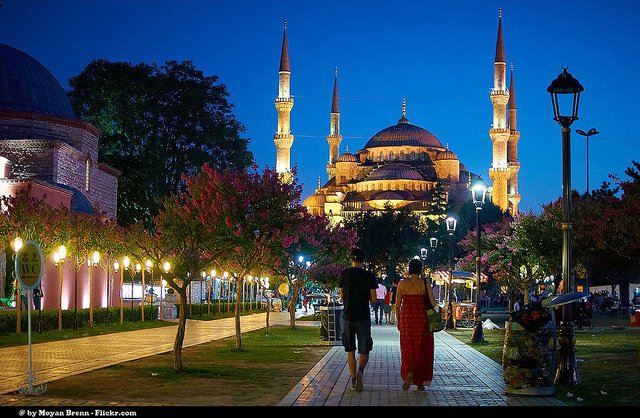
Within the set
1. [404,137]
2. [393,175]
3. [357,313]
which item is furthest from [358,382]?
[404,137]

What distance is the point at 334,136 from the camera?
394ft

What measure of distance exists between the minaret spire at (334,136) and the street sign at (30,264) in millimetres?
107735

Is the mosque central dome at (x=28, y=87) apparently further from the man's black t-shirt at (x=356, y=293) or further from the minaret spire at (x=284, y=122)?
the minaret spire at (x=284, y=122)

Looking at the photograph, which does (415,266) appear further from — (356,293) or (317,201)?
(317,201)

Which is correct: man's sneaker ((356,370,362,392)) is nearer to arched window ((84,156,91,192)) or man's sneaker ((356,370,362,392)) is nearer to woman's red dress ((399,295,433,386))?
woman's red dress ((399,295,433,386))

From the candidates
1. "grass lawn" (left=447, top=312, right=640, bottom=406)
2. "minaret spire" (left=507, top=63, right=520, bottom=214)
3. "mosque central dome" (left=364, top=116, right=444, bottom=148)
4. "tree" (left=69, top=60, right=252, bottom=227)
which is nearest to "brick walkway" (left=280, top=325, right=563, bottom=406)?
"grass lawn" (left=447, top=312, right=640, bottom=406)

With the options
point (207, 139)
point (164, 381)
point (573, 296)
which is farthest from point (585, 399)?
point (207, 139)

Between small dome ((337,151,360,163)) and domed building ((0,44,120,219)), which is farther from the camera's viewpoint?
small dome ((337,151,360,163))

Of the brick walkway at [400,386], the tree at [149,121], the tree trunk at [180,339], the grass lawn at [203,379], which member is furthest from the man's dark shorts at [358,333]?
the tree at [149,121]

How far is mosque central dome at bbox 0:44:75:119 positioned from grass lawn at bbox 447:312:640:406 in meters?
25.2

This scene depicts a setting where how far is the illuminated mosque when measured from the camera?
89500 mm

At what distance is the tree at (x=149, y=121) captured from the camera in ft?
169

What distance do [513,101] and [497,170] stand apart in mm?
12086

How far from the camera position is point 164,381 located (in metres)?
11.0
